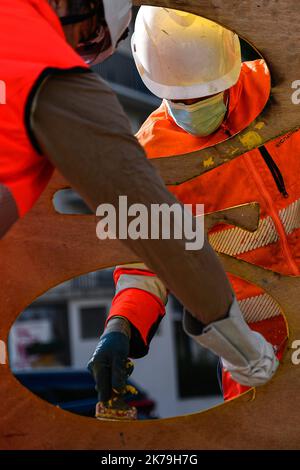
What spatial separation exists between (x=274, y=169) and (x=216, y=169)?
17cm

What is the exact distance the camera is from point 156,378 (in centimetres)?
2125

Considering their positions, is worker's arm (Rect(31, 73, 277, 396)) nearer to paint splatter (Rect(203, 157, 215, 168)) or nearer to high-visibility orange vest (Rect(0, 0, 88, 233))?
high-visibility orange vest (Rect(0, 0, 88, 233))

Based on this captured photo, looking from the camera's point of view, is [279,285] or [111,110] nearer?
[111,110]

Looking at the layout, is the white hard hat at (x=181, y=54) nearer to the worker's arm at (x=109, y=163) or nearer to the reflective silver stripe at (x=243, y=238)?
the reflective silver stripe at (x=243, y=238)

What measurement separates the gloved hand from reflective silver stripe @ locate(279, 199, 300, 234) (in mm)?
545

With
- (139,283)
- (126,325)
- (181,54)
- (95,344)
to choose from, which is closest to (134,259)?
(126,325)

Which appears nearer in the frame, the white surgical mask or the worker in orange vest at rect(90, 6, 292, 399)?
the worker in orange vest at rect(90, 6, 292, 399)

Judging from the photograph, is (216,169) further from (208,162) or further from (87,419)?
(87,419)

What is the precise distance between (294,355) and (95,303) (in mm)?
19178

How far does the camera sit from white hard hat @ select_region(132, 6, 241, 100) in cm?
323

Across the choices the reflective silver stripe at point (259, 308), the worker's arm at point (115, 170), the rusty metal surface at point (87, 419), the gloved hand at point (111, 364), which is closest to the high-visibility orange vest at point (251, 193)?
the reflective silver stripe at point (259, 308)

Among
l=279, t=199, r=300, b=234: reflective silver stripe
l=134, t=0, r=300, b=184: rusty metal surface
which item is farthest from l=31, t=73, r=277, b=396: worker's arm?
l=279, t=199, r=300, b=234: reflective silver stripe

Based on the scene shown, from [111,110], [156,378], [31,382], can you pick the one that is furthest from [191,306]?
[156,378]

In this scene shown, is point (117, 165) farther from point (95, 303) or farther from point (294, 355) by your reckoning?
point (95, 303)
